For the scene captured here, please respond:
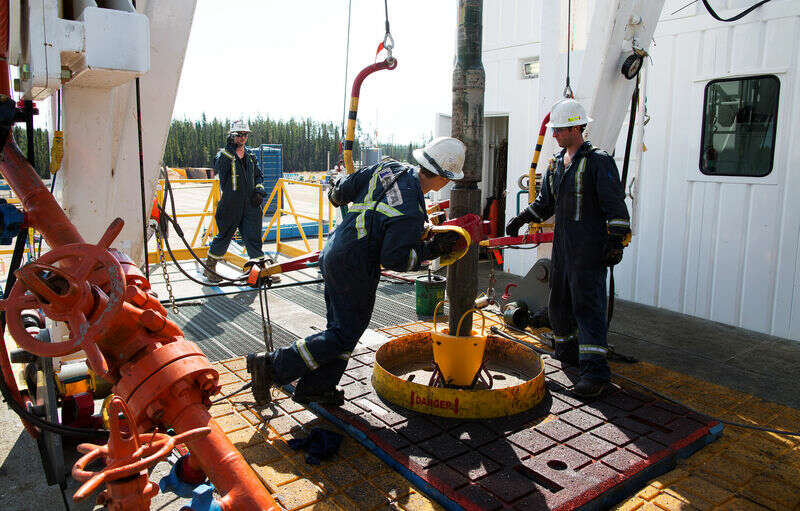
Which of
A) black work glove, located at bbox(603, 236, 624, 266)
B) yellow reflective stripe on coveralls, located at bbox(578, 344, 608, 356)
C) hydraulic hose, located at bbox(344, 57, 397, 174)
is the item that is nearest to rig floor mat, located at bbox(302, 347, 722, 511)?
yellow reflective stripe on coveralls, located at bbox(578, 344, 608, 356)

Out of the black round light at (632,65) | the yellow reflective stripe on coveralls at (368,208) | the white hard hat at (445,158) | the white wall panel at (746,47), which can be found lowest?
the yellow reflective stripe on coveralls at (368,208)

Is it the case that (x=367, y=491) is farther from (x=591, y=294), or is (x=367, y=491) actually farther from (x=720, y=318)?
(x=720, y=318)

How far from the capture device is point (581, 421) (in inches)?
152

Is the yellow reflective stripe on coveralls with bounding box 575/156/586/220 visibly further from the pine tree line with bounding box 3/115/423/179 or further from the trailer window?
the pine tree line with bounding box 3/115/423/179

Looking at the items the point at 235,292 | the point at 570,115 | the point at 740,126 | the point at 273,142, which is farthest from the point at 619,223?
the point at 273,142

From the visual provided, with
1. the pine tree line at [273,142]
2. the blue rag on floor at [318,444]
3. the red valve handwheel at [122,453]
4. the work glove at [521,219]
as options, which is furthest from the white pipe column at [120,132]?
the pine tree line at [273,142]

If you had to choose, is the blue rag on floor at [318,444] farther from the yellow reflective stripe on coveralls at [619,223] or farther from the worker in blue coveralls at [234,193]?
the worker in blue coveralls at [234,193]

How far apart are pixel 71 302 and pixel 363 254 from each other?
1902mm

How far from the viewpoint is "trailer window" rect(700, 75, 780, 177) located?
5961 millimetres

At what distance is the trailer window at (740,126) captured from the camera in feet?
19.6

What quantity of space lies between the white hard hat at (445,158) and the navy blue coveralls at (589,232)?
1.17m

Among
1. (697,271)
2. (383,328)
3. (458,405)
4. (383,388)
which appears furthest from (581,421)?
(697,271)

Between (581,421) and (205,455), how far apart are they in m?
2.64

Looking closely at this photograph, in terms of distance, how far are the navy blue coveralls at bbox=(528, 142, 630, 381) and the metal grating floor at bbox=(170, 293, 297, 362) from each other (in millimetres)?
2677
